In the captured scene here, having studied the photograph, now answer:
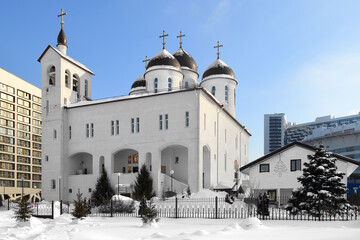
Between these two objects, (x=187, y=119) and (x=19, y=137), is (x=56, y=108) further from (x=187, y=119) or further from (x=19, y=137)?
(x=19, y=137)

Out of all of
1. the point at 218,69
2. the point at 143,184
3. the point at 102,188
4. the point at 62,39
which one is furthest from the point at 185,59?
the point at 102,188

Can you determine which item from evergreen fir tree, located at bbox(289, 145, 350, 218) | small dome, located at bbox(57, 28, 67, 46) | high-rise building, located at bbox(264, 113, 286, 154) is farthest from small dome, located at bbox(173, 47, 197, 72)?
high-rise building, located at bbox(264, 113, 286, 154)

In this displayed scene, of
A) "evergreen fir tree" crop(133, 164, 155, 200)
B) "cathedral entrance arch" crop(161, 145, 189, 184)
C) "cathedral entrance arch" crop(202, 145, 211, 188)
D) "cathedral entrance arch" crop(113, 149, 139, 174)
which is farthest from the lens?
"cathedral entrance arch" crop(113, 149, 139, 174)

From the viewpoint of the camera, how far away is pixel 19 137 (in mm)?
80312

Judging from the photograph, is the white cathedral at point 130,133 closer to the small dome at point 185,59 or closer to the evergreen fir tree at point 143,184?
the evergreen fir tree at point 143,184

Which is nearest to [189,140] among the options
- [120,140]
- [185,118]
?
[185,118]

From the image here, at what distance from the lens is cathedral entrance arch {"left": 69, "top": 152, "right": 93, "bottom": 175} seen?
4294cm

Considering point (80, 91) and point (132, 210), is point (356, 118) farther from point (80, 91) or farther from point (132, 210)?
point (132, 210)

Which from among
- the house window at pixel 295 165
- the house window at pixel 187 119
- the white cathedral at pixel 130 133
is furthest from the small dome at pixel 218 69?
the house window at pixel 295 165

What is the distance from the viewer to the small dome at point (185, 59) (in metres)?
52.4

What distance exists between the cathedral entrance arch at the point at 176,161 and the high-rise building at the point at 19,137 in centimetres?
4173

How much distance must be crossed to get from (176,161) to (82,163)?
1166 centimetres

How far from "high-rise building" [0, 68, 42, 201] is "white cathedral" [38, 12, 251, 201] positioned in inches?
1349

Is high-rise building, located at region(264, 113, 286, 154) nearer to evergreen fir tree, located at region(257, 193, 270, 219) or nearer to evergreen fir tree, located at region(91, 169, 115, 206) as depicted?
evergreen fir tree, located at region(91, 169, 115, 206)
